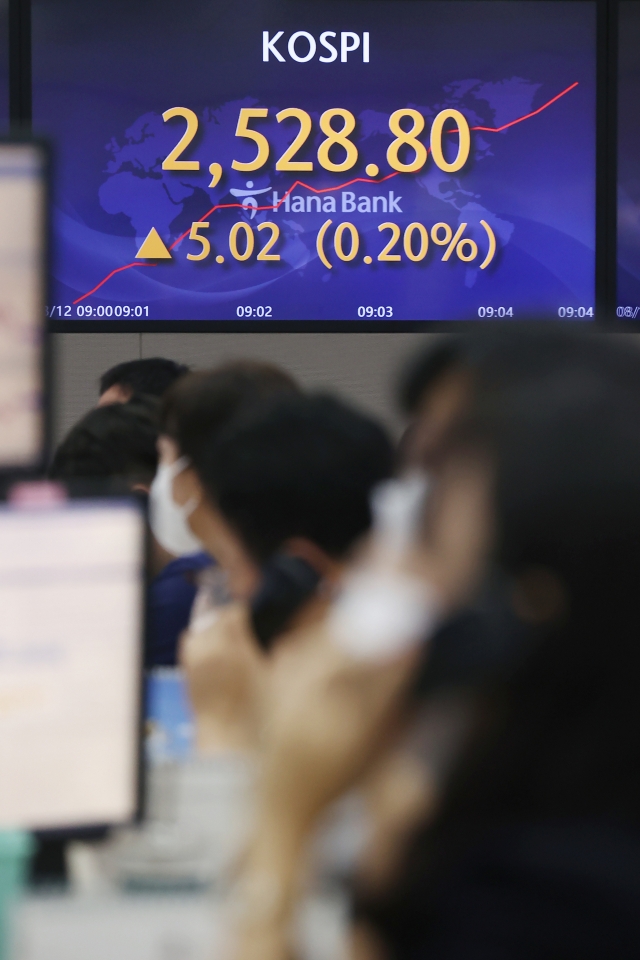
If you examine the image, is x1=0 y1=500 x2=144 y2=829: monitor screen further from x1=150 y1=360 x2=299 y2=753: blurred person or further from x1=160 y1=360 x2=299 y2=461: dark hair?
x1=160 y1=360 x2=299 y2=461: dark hair

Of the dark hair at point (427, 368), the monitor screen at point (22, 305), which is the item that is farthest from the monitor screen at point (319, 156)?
the dark hair at point (427, 368)

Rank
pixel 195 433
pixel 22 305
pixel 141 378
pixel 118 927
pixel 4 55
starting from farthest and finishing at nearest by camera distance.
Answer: pixel 4 55, pixel 141 378, pixel 195 433, pixel 22 305, pixel 118 927

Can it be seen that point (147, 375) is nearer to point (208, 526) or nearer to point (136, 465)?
point (136, 465)

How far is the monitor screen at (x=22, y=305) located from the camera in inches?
41.2

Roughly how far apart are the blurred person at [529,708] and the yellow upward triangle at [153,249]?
2.73 metres

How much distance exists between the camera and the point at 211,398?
5.79 feet

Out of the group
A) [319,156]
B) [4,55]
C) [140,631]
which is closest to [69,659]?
[140,631]

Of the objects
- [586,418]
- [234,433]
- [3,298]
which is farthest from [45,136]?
[586,418]

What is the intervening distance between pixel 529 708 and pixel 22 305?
→ 718 mm

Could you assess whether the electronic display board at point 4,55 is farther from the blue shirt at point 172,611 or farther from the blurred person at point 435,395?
the blurred person at point 435,395

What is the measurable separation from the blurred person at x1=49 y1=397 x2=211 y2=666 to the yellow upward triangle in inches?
38.7

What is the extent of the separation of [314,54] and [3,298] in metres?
2.36

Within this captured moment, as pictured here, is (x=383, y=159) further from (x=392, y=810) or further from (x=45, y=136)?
(x=392, y=810)

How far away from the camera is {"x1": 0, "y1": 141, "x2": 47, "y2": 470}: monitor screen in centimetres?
105
